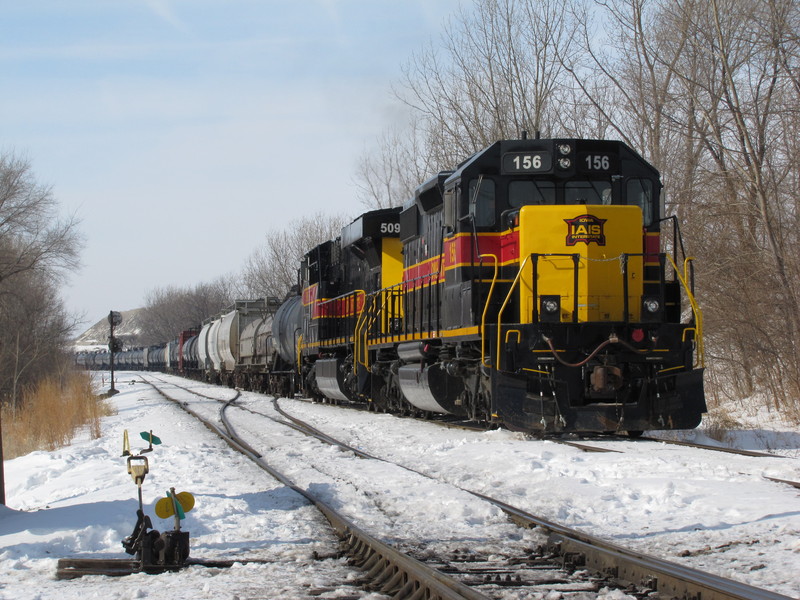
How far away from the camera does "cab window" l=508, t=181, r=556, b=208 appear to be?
1058 centimetres

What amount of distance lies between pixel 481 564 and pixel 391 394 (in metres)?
11.1

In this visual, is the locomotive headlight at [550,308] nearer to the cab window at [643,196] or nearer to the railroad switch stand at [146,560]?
the cab window at [643,196]

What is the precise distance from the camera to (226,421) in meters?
16.1

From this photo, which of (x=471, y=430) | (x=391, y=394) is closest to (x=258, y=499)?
(x=471, y=430)

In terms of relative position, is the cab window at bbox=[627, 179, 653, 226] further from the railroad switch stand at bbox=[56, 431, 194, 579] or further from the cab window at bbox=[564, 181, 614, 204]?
the railroad switch stand at bbox=[56, 431, 194, 579]

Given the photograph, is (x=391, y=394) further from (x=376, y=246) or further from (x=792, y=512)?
(x=792, y=512)

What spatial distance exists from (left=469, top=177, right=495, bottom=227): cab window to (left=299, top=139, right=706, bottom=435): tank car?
14 millimetres

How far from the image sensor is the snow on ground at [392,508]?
4793 millimetres

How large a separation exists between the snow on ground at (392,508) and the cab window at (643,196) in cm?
281

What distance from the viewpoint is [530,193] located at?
10641 millimetres

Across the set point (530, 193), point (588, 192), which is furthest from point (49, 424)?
point (588, 192)

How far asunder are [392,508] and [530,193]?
513 centimetres

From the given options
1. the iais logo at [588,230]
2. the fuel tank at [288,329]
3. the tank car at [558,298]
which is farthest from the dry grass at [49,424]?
the iais logo at [588,230]

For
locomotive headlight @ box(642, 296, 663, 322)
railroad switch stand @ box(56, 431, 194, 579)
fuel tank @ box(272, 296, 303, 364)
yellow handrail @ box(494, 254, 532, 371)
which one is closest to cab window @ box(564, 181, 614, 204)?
yellow handrail @ box(494, 254, 532, 371)
